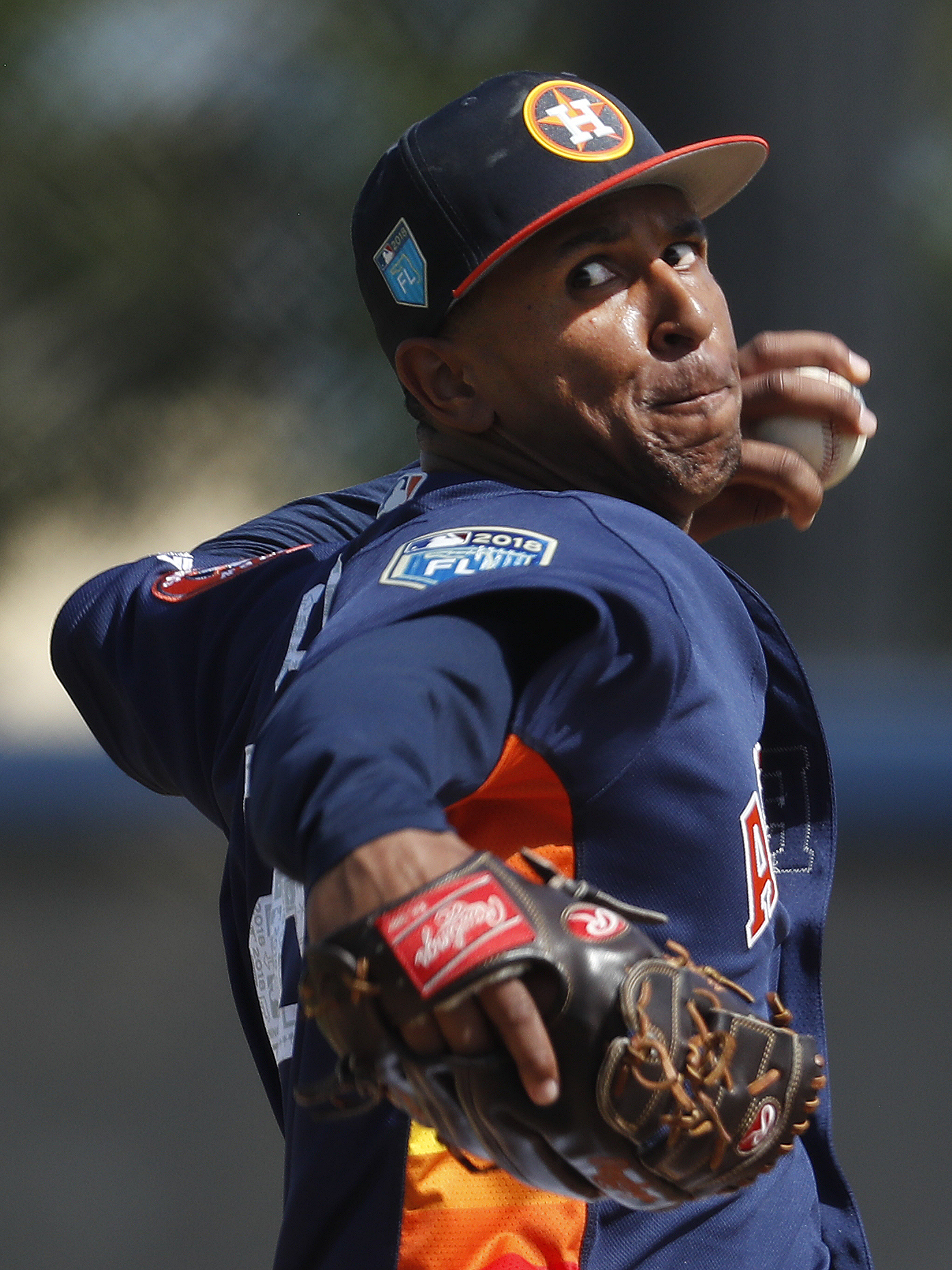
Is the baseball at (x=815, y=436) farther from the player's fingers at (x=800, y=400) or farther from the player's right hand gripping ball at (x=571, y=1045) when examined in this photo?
the player's right hand gripping ball at (x=571, y=1045)

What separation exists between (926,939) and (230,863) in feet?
5.68

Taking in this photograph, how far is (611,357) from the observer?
144cm

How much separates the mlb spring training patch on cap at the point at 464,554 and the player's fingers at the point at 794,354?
27.1 inches

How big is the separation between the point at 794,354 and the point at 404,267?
0.44 meters

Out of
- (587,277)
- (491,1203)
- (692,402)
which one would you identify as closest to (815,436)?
(692,402)

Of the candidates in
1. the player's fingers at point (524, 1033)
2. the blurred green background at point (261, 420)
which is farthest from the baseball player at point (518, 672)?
the blurred green background at point (261, 420)

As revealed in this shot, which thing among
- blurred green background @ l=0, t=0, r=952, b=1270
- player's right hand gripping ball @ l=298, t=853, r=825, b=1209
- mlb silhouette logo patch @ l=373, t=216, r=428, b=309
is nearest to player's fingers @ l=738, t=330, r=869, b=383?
mlb silhouette logo patch @ l=373, t=216, r=428, b=309

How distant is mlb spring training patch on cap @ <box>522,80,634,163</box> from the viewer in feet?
4.66

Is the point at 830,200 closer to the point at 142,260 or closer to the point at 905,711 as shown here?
the point at 905,711

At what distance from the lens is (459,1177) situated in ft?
3.74

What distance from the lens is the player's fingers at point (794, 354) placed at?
1.64 metres

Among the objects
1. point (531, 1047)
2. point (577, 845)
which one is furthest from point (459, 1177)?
point (531, 1047)

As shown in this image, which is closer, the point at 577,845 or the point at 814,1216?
the point at 577,845

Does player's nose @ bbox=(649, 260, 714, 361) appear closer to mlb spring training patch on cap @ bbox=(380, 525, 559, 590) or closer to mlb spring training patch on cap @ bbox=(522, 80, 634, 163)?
mlb spring training patch on cap @ bbox=(522, 80, 634, 163)
